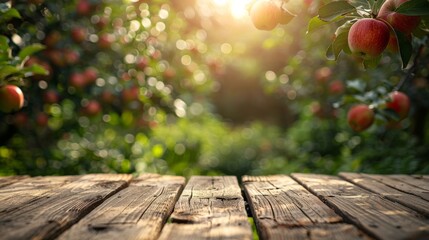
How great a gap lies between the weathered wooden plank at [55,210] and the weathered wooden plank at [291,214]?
480mm

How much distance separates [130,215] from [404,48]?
943mm

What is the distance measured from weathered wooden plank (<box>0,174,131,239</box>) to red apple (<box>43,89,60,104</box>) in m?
1.60

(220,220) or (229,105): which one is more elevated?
(229,105)

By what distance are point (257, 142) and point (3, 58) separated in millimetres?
6676

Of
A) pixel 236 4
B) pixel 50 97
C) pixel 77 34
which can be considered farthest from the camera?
pixel 236 4

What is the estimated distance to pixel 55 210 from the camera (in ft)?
4.25

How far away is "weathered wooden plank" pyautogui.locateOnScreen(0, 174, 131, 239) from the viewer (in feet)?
3.51

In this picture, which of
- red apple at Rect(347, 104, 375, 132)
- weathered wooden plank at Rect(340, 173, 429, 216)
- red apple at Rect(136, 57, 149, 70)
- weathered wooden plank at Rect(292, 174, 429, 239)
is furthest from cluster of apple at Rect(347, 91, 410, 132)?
red apple at Rect(136, 57, 149, 70)

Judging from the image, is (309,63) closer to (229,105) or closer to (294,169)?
(294,169)

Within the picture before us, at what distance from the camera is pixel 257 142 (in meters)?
8.37

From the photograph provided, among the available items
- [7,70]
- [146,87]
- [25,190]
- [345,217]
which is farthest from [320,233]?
[146,87]

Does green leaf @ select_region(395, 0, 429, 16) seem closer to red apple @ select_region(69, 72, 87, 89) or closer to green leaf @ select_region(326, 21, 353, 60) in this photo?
green leaf @ select_region(326, 21, 353, 60)

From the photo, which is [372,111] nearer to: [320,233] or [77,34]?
[320,233]

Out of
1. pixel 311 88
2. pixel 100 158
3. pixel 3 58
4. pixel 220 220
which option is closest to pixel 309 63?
pixel 311 88
